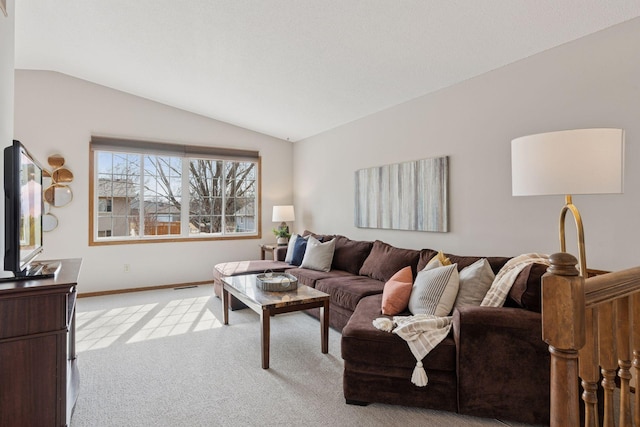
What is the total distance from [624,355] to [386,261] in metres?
2.62

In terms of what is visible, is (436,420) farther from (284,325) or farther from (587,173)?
(284,325)

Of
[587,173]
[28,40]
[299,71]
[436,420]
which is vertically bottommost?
[436,420]

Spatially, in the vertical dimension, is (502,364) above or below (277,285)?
below

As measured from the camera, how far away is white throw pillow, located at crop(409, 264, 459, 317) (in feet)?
7.79

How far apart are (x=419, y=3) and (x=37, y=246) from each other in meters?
3.05

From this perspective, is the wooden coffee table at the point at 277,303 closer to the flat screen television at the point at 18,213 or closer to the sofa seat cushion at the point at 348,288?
the sofa seat cushion at the point at 348,288

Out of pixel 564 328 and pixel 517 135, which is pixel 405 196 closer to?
pixel 517 135

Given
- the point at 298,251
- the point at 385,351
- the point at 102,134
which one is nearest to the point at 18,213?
the point at 385,351

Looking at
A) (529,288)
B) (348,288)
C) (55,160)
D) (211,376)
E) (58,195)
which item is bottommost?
(211,376)

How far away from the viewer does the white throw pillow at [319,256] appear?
432 centimetres

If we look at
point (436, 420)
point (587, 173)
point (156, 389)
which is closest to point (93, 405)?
point (156, 389)

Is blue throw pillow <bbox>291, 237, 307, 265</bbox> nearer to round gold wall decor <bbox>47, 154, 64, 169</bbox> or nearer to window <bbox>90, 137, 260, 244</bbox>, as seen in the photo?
window <bbox>90, 137, 260, 244</bbox>

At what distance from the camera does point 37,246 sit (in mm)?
2404

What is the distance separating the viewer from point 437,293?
7.91ft
